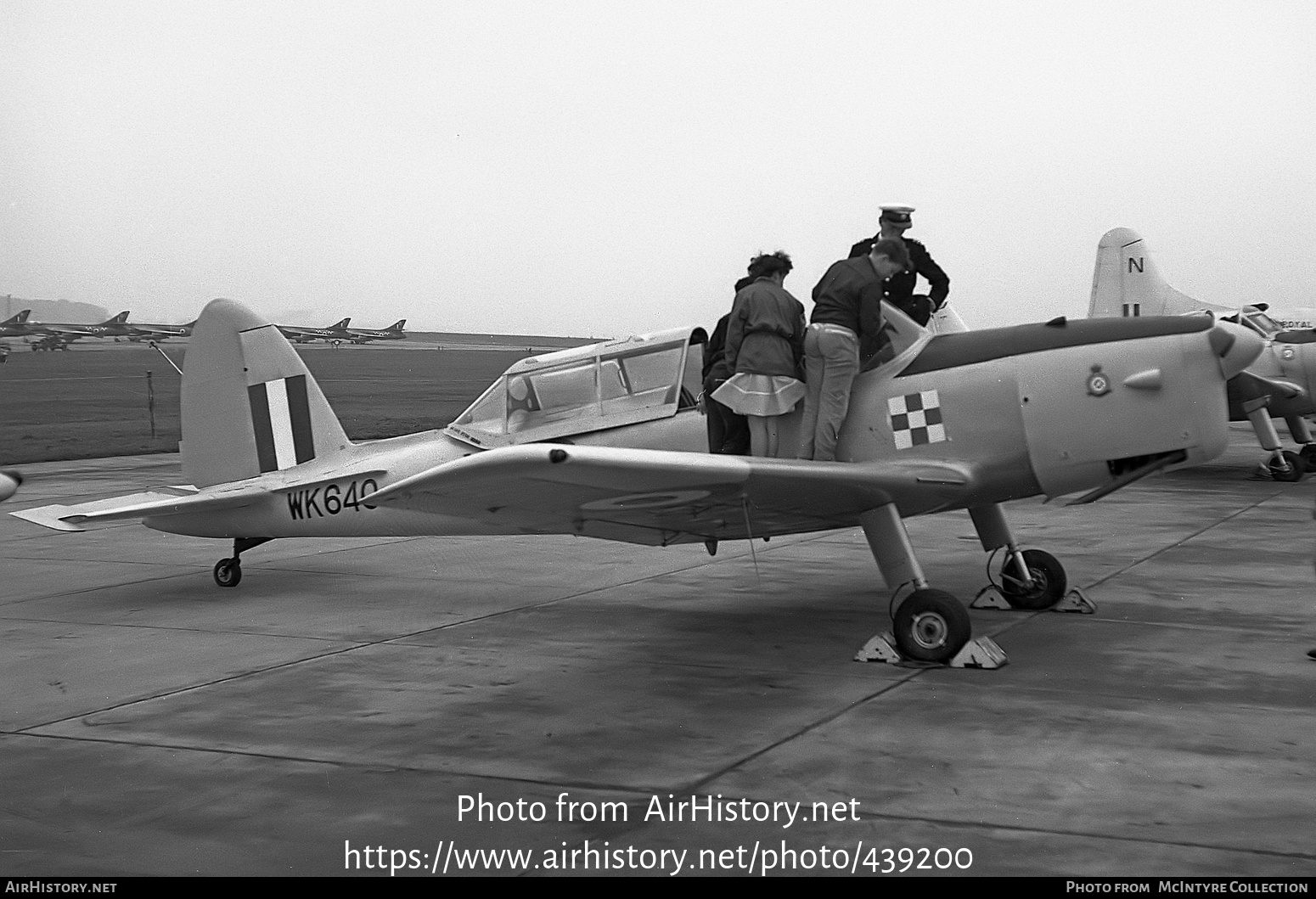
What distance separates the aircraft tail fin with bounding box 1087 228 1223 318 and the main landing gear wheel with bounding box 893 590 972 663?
13.6 metres

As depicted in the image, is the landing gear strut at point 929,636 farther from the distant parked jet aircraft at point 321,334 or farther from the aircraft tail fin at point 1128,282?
the distant parked jet aircraft at point 321,334

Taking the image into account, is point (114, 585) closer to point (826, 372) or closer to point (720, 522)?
point (720, 522)

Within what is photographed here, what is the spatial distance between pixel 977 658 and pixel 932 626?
25 centimetres

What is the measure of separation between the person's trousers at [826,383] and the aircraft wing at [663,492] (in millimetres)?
156

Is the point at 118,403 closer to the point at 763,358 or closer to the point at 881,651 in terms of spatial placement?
the point at 763,358

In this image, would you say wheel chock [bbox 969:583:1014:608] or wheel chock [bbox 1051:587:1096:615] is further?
wheel chock [bbox 969:583:1014:608]

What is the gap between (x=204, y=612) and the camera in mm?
7945

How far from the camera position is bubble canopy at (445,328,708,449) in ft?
23.8

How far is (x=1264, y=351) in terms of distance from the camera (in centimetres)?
1407

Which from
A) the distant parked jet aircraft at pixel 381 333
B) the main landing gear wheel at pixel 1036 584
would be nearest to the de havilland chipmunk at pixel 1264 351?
the main landing gear wheel at pixel 1036 584

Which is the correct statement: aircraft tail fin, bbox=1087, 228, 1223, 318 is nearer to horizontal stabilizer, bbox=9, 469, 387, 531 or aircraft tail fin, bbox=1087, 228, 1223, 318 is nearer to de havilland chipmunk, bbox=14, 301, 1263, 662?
de havilland chipmunk, bbox=14, 301, 1263, 662

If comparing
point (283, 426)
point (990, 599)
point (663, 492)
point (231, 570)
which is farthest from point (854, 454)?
point (231, 570)

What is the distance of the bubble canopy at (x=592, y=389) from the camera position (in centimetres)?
726

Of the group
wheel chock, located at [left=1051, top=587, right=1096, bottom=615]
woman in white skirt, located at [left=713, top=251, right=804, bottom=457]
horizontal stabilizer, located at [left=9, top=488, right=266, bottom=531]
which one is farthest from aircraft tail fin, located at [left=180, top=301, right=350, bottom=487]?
wheel chock, located at [left=1051, top=587, right=1096, bottom=615]
